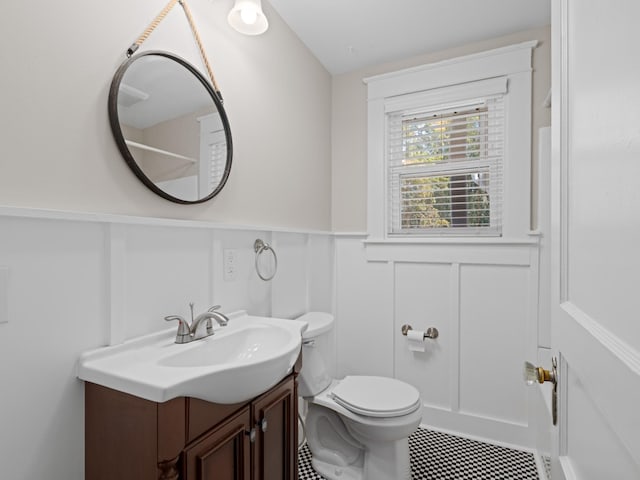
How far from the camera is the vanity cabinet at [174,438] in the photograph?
865 mm

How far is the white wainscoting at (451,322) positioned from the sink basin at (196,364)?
118 centimetres

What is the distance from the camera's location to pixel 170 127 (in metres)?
1.31

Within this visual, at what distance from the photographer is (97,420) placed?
98 cm

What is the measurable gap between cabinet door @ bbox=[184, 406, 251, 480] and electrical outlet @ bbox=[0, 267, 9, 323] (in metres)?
0.55

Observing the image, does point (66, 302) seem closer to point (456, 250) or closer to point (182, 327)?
point (182, 327)

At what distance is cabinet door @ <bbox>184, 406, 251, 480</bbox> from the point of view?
93 centimetres

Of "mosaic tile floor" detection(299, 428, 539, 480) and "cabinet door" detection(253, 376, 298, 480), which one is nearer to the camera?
"cabinet door" detection(253, 376, 298, 480)

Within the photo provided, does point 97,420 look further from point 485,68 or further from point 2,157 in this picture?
point 485,68

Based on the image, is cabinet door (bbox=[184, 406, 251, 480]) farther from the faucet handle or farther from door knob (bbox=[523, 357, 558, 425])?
door knob (bbox=[523, 357, 558, 425])

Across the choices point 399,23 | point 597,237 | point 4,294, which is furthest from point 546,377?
point 399,23

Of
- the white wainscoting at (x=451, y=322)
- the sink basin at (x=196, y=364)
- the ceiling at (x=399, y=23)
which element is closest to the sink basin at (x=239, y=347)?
the sink basin at (x=196, y=364)

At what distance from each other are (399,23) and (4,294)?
7.10 feet

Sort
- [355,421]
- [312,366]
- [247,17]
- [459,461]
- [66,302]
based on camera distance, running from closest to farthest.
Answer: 1. [66,302]
2. [247,17]
3. [355,421]
4. [312,366]
5. [459,461]


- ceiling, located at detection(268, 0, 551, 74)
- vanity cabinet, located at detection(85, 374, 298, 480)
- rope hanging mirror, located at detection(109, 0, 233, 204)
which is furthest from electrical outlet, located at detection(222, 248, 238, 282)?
ceiling, located at detection(268, 0, 551, 74)
